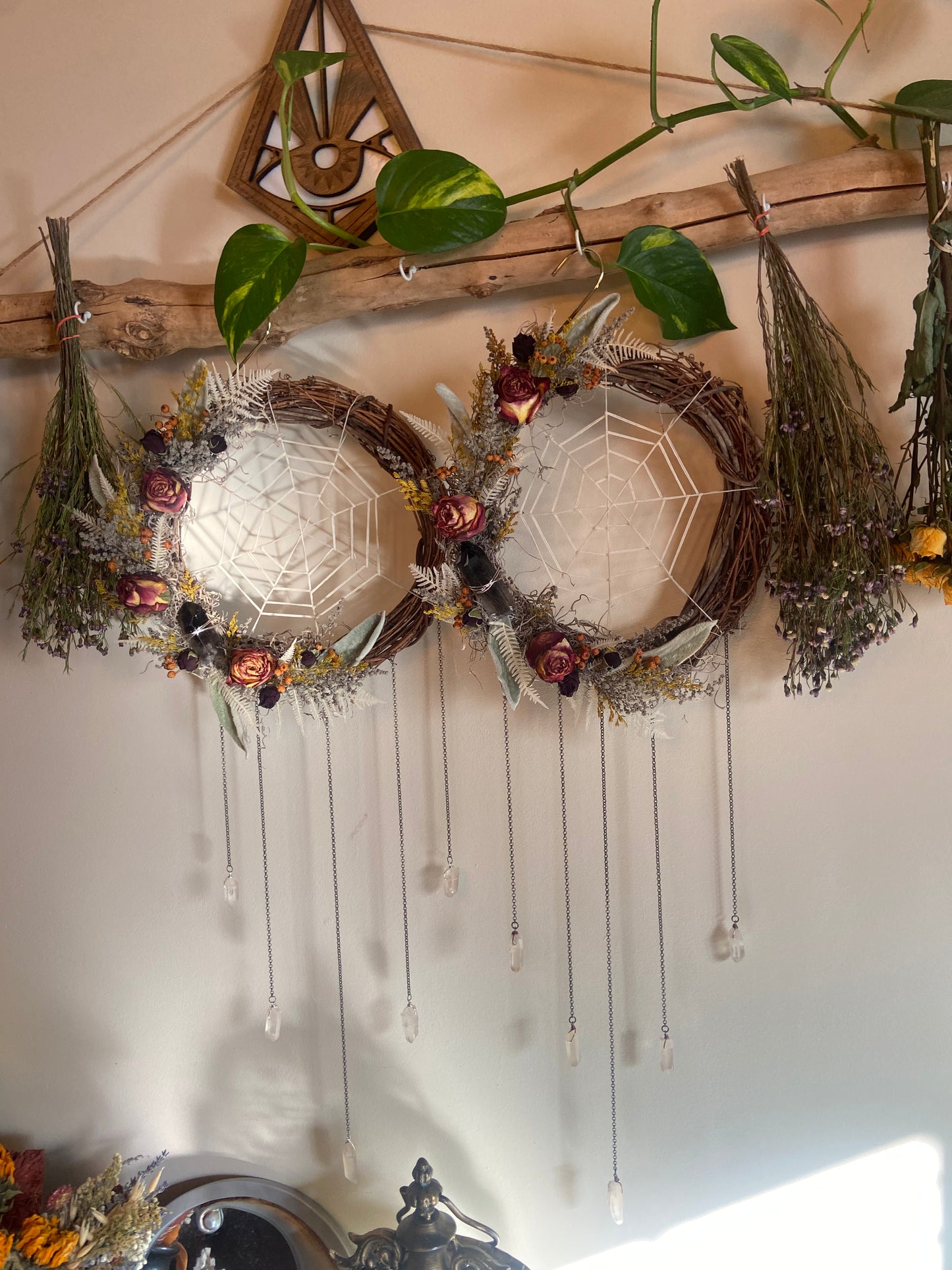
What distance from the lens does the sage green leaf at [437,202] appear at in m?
1.08

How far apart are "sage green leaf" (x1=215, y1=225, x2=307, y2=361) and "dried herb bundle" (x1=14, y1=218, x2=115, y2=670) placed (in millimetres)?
268

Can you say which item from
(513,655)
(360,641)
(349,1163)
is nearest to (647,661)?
(513,655)

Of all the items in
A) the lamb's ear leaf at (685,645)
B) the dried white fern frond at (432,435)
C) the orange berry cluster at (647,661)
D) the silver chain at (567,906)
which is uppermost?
the dried white fern frond at (432,435)

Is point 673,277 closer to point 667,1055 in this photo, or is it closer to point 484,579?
point 484,579

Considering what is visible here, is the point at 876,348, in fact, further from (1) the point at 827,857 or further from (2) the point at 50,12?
(2) the point at 50,12

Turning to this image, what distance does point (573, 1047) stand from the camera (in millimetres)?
1246

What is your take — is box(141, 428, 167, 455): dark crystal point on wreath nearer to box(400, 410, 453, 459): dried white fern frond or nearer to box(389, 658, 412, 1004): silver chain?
box(400, 410, 453, 459): dried white fern frond

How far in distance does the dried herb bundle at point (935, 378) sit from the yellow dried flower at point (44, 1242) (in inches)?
55.3

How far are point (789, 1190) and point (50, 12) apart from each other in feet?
6.80

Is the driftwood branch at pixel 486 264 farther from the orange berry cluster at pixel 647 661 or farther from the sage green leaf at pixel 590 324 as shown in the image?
the orange berry cluster at pixel 647 661

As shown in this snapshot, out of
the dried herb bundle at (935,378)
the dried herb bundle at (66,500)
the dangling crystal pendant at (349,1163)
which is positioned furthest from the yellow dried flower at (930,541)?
the dangling crystal pendant at (349,1163)

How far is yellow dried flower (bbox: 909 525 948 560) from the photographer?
0.99m

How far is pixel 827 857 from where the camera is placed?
1.19 meters

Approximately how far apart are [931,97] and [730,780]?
852mm
